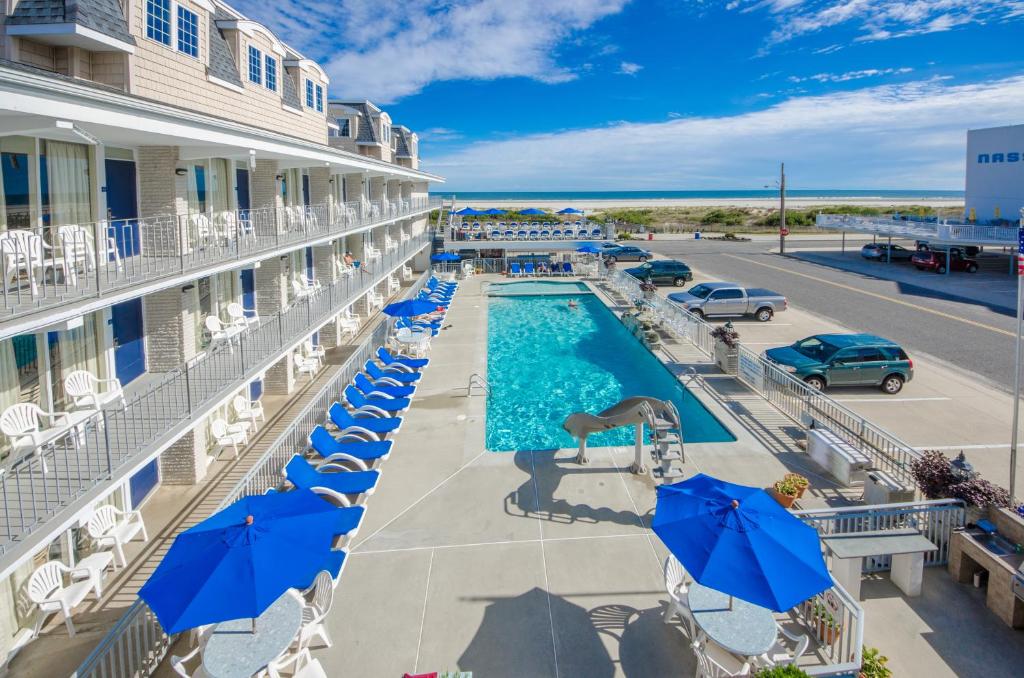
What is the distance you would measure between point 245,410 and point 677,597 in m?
10.9

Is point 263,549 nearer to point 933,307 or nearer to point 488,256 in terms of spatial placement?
point 933,307

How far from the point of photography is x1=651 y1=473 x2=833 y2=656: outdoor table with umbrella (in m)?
7.06

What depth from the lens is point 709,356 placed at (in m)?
22.3

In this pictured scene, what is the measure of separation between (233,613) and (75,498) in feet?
9.55

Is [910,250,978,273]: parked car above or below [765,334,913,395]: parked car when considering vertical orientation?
above

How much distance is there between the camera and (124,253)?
9781 mm

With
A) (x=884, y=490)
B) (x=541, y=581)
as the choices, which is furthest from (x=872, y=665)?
(x=884, y=490)

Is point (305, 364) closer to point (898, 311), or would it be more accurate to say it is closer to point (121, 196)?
point (121, 196)

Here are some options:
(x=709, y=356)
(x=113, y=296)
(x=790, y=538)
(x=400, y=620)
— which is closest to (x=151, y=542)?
(x=113, y=296)

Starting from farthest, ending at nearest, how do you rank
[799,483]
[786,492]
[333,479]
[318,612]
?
[333,479] < [799,483] < [786,492] < [318,612]

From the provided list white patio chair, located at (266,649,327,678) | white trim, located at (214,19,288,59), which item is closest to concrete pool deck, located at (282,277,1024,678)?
white patio chair, located at (266,649,327,678)

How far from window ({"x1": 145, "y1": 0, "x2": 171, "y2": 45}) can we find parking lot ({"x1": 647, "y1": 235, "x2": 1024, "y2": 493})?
17.7m

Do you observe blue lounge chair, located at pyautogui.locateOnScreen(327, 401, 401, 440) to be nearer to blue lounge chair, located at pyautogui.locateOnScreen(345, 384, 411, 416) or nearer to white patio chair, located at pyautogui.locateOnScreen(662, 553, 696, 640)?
blue lounge chair, located at pyautogui.locateOnScreen(345, 384, 411, 416)

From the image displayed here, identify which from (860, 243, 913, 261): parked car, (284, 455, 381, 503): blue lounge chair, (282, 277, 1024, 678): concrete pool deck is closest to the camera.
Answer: (282, 277, 1024, 678): concrete pool deck
